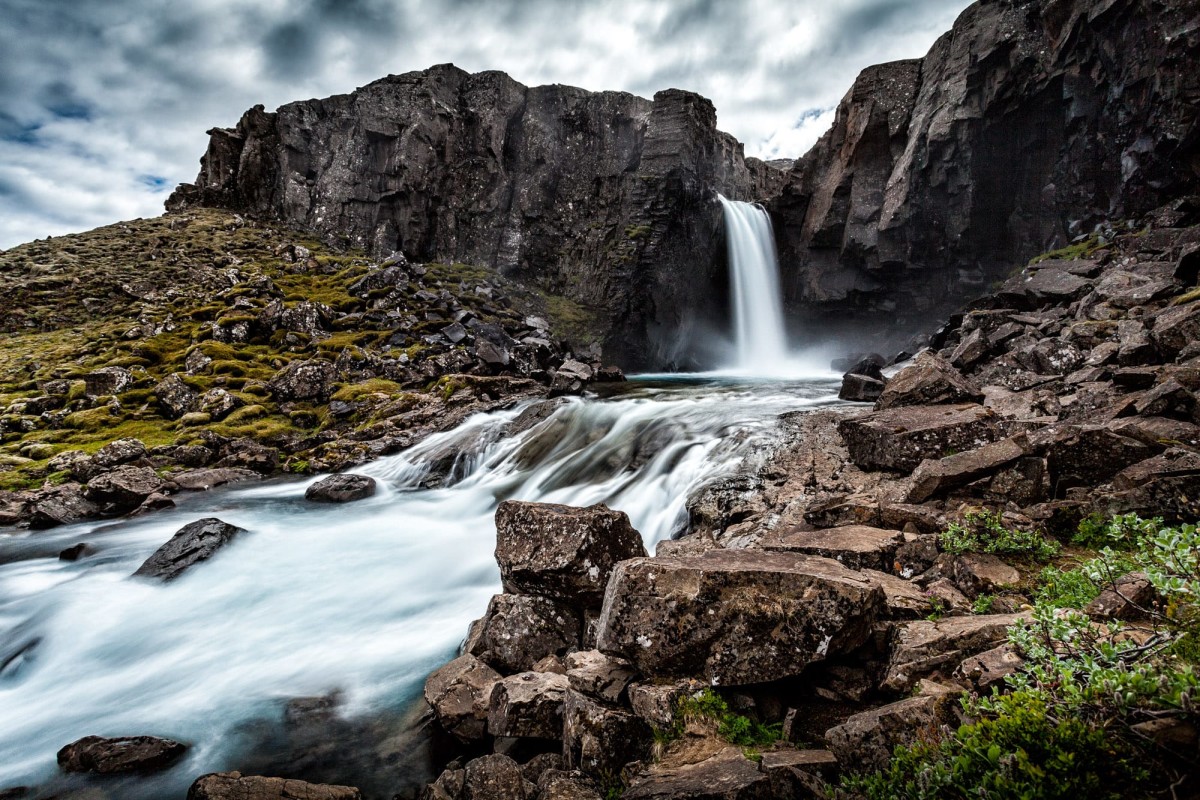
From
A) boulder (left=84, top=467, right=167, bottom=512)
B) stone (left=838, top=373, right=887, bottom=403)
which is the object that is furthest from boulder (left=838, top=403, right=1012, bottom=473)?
boulder (left=84, top=467, right=167, bottom=512)

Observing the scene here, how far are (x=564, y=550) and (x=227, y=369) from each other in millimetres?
28796

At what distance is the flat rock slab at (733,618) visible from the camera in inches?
181

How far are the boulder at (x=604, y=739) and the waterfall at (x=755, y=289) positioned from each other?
4708 cm

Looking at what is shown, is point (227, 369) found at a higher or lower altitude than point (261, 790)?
higher

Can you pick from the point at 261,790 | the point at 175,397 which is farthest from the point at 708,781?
the point at 175,397

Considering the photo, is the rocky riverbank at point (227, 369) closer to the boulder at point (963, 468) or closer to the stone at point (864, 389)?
Result: the stone at point (864, 389)

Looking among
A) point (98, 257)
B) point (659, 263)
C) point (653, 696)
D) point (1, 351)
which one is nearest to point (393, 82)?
point (98, 257)

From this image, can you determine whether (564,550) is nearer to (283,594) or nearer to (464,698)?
(464,698)

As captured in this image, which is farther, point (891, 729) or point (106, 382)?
point (106, 382)

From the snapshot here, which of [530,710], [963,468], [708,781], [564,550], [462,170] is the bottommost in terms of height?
[530,710]

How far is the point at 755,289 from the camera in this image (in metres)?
50.1

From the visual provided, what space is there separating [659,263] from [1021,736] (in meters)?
47.4

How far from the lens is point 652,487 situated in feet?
44.1

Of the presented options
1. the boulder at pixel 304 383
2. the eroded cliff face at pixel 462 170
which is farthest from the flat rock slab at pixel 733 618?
the eroded cliff face at pixel 462 170
